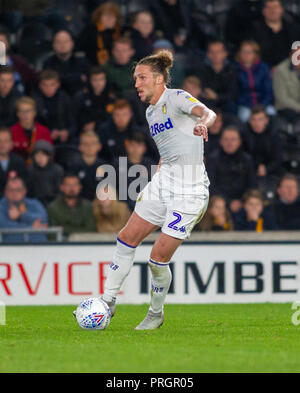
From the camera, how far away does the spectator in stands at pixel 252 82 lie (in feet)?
50.4

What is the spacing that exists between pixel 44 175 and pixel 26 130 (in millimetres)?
908

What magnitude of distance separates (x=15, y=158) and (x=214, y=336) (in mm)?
6411

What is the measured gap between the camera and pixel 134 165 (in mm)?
13797

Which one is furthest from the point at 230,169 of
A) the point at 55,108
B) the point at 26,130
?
the point at 26,130

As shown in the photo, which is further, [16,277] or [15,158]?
[15,158]

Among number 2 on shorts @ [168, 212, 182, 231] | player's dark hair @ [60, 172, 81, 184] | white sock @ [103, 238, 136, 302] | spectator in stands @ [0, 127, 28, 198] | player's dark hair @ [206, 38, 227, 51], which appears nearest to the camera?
number 2 on shorts @ [168, 212, 182, 231]

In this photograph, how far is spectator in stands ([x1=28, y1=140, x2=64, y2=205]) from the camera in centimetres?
1380

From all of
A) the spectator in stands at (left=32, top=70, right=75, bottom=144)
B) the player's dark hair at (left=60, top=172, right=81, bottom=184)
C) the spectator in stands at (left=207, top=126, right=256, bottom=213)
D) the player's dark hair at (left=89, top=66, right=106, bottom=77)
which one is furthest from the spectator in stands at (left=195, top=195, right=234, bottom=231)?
the player's dark hair at (left=89, top=66, right=106, bottom=77)

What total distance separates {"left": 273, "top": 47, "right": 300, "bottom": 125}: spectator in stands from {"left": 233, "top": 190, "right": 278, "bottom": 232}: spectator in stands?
2.56 metres

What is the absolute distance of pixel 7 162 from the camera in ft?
45.5

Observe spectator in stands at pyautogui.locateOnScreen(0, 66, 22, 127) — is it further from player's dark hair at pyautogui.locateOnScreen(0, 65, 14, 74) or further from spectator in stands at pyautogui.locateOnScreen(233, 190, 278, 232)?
spectator in stands at pyautogui.locateOnScreen(233, 190, 278, 232)

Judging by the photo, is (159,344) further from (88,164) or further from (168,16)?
(168,16)

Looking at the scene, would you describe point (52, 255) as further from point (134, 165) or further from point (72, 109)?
point (72, 109)
